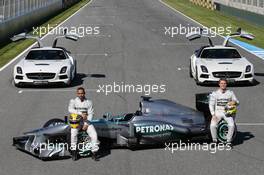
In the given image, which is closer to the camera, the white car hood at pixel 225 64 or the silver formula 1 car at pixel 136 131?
the silver formula 1 car at pixel 136 131

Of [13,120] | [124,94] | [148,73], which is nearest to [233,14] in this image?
[148,73]

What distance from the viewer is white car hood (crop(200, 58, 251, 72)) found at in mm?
20703

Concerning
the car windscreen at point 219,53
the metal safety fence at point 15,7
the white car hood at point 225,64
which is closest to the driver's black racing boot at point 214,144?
the white car hood at point 225,64

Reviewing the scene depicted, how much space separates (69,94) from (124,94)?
5.70 feet

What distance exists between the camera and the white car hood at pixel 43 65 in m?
20.7

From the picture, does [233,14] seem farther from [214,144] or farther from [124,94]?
[214,144]

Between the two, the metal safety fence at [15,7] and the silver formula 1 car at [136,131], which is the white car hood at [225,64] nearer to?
the silver formula 1 car at [136,131]

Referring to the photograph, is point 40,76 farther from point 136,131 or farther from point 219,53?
point 136,131
